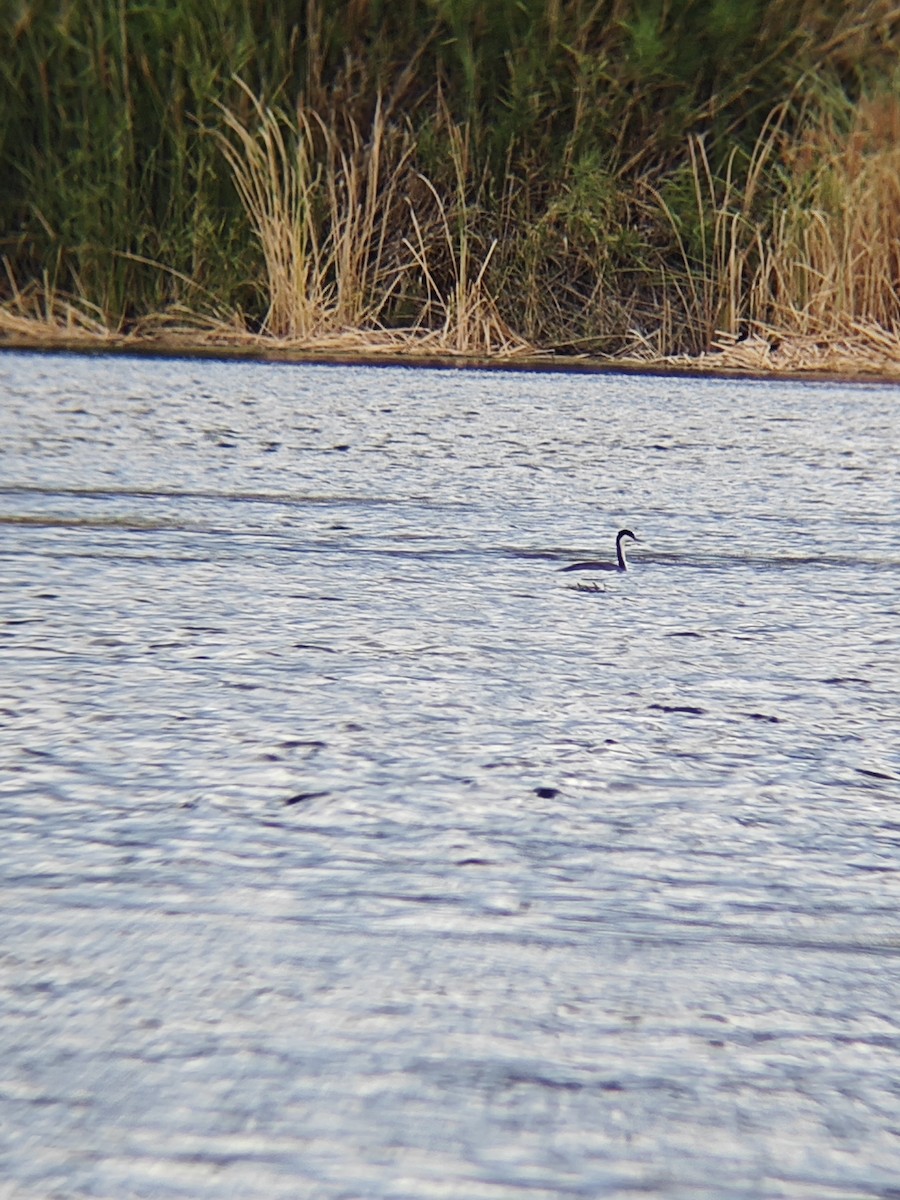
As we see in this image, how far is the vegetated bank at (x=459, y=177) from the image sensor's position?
14.2 ft

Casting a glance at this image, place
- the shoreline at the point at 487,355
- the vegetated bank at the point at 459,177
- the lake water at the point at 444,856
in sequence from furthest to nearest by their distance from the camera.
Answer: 1. the vegetated bank at the point at 459,177
2. the shoreline at the point at 487,355
3. the lake water at the point at 444,856

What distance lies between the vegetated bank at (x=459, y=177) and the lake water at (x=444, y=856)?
2.79 metres

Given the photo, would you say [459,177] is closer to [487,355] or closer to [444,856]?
[487,355]

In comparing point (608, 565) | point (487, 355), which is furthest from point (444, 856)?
point (487, 355)

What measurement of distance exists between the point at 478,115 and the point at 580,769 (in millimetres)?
3990

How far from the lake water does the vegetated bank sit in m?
2.79

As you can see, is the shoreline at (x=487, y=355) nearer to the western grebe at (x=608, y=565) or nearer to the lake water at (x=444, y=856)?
the lake water at (x=444, y=856)

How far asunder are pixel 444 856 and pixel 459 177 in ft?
13.0

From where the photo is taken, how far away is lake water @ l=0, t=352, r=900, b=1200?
21.8 inches

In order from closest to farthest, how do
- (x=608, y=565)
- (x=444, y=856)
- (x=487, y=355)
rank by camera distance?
(x=444, y=856) → (x=608, y=565) → (x=487, y=355)

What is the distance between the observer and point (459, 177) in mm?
4508

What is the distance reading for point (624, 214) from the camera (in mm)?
4707

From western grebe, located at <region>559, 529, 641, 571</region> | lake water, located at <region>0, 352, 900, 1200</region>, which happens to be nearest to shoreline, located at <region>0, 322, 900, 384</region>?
lake water, located at <region>0, 352, 900, 1200</region>

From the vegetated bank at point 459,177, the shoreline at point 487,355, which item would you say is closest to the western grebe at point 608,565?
the shoreline at point 487,355
